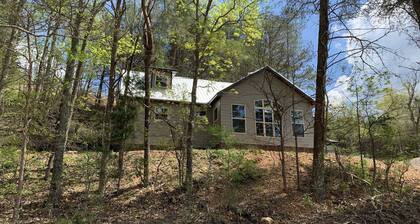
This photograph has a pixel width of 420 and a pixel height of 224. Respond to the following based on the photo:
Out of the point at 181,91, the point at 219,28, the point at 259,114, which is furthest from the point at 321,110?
the point at 259,114

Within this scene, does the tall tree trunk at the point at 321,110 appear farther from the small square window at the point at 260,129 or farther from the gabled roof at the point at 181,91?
the small square window at the point at 260,129

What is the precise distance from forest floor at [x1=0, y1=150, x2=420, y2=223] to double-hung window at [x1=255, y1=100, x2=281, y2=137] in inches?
199

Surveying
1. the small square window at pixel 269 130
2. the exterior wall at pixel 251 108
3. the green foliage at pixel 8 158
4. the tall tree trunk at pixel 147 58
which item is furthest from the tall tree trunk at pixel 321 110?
the small square window at pixel 269 130

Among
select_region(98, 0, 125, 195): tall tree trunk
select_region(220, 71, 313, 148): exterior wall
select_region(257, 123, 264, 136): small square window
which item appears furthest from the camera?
select_region(257, 123, 264, 136): small square window

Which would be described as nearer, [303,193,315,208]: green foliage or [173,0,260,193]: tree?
[303,193,315,208]: green foliage

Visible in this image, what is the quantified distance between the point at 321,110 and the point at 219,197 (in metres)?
3.80

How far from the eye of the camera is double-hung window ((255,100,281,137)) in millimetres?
18906

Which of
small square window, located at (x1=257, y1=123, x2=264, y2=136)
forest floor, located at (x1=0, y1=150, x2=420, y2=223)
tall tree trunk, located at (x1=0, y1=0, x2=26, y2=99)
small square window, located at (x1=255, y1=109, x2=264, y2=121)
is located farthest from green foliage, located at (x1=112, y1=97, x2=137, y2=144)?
small square window, located at (x1=255, y1=109, x2=264, y2=121)

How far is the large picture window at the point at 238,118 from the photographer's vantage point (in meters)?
18.9

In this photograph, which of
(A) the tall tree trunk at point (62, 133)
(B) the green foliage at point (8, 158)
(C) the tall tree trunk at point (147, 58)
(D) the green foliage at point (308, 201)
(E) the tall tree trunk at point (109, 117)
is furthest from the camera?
(C) the tall tree trunk at point (147, 58)

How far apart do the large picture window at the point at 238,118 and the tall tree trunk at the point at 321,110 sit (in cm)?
873

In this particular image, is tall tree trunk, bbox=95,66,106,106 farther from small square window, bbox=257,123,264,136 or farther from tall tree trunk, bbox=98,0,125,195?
small square window, bbox=257,123,264,136

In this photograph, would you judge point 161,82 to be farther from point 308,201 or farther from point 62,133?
point 308,201

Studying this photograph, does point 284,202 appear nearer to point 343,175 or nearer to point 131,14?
point 343,175
